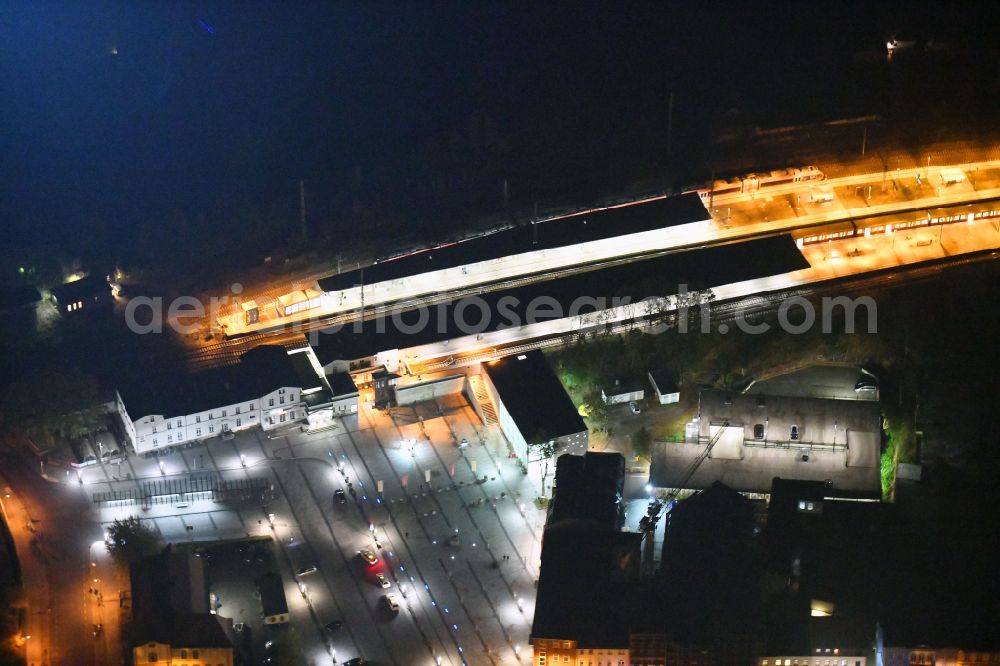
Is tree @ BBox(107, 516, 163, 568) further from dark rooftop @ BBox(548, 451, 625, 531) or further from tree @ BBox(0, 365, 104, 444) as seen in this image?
dark rooftop @ BBox(548, 451, 625, 531)

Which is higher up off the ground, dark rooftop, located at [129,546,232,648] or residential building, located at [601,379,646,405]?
residential building, located at [601,379,646,405]

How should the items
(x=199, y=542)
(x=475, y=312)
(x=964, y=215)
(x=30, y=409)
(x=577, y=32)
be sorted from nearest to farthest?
1. (x=199, y=542)
2. (x=30, y=409)
3. (x=475, y=312)
4. (x=964, y=215)
5. (x=577, y=32)

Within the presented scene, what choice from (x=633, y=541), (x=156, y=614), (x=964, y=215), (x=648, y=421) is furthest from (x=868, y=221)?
(x=156, y=614)

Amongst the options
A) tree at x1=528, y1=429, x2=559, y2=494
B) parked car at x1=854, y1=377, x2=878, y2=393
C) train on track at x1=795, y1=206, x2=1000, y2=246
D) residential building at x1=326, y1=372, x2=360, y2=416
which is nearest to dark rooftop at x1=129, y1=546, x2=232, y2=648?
residential building at x1=326, y1=372, x2=360, y2=416

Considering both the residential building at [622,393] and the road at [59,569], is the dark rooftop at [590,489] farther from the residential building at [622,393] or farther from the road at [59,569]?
the road at [59,569]

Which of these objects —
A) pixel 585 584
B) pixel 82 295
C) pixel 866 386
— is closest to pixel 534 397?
pixel 585 584

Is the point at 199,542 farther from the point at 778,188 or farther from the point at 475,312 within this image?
the point at 778,188
